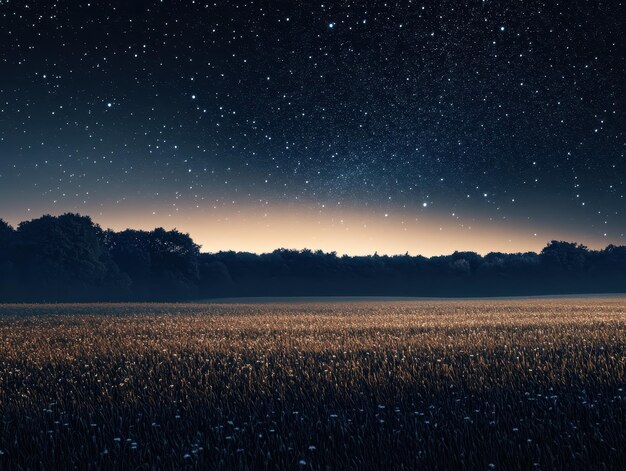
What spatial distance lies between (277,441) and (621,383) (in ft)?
14.7

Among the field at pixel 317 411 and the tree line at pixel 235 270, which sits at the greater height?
the tree line at pixel 235 270

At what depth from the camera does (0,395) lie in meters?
5.80

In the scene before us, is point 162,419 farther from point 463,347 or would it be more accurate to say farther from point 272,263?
point 272,263

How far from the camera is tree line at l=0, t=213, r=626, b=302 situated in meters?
60.5

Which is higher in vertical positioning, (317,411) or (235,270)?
(235,270)

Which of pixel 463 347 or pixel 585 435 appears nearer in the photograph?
pixel 585 435

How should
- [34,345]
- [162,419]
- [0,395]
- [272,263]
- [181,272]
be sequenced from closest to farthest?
[162,419] → [0,395] → [34,345] → [181,272] → [272,263]

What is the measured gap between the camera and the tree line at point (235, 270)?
60.5m

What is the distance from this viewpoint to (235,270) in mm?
87250

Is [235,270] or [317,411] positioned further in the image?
[235,270]

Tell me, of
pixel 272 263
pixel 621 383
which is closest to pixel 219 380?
pixel 621 383

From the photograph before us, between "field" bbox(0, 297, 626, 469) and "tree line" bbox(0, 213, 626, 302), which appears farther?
"tree line" bbox(0, 213, 626, 302)

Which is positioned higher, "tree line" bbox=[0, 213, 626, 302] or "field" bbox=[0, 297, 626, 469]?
"tree line" bbox=[0, 213, 626, 302]

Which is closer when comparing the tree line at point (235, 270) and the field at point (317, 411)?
the field at point (317, 411)
